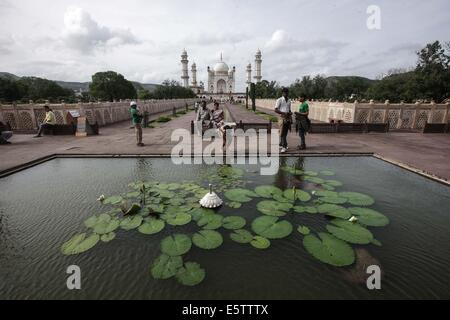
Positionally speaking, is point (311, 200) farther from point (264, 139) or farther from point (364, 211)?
point (264, 139)

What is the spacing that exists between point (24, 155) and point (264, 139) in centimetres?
932

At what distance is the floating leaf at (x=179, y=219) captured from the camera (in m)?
3.95

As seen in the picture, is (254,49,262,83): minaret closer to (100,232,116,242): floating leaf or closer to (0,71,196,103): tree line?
(0,71,196,103): tree line

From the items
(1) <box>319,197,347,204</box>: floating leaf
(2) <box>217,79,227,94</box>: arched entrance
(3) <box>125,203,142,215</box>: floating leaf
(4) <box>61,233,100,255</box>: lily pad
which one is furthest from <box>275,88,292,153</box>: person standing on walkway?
(2) <box>217,79,227,94</box>: arched entrance

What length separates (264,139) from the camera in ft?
36.1

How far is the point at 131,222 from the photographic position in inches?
157

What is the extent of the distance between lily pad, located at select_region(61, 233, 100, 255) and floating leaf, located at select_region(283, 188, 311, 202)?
3.55 m

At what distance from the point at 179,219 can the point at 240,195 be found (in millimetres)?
1485

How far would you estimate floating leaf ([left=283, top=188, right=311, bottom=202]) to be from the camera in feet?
16.1

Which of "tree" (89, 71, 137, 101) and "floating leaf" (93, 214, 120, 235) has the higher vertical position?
"tree" (89, 71, 137, 101)

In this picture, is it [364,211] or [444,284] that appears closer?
[444,284]

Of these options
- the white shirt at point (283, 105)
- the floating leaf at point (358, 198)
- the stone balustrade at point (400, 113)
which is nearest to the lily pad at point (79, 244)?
the floating leaf at point (358, 198)

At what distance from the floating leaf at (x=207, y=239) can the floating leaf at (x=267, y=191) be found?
175cm
